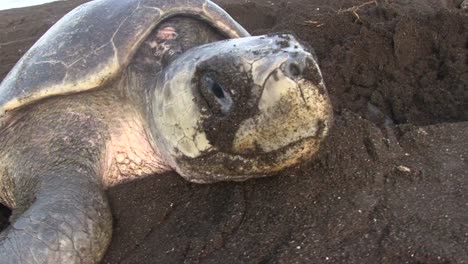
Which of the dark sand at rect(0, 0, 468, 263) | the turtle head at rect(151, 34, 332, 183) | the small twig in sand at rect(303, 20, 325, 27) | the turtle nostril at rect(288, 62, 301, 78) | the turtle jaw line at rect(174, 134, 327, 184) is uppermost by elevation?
the turtle nostril at rect(288, 62, 301, 78)

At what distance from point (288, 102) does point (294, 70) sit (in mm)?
91

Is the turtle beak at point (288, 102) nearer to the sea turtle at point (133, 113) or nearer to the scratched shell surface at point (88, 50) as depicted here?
the sea turtle at point (133, 113)

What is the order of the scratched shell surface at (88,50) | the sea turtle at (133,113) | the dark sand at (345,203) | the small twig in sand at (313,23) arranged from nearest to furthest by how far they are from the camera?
1. the dark sand at (345,203)
2. the sea turtle at (133,113)
3. the scratched shell surface at (88,50)
4. the small twig in sand at (313,23)

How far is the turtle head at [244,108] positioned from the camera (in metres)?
1.44

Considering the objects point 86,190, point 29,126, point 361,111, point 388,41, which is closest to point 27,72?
point 29,126

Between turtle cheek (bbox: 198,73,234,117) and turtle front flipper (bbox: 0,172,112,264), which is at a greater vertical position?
turtle cheek (bbox: 198,73,234,117)

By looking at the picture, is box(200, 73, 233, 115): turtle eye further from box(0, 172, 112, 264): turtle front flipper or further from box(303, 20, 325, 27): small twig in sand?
box(303, 20, 325, 27): small twig in sand

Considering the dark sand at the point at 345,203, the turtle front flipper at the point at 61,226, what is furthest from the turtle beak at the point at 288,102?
the turtle front flipper at the point at 61,226

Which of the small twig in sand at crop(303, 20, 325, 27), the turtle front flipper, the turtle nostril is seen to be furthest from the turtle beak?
the small twig in sand at crop(303, 20, 325, 27)

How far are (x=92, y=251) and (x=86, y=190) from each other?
0.21m

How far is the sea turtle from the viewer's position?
58.4 inches

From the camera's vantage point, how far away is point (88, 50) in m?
1.94

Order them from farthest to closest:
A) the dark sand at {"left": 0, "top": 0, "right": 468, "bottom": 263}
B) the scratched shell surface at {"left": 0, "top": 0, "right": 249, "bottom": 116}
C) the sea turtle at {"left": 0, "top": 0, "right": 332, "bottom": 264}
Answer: the scratched shell surface at {"left": 0, "top": 0, "right": 249, "bottom": 116} → the sea turtle at {"left": 0, "top": 0, "right": 332, "bottom": 264} → the dark sand at {"left": 0, "top": 0, "right": 468, "bottom": 263}

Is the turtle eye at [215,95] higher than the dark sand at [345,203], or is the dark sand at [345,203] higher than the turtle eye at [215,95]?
the turtle eye at [215,95]
